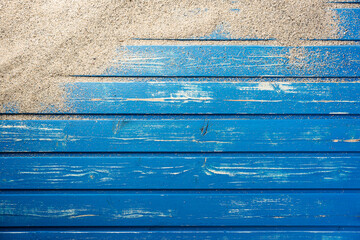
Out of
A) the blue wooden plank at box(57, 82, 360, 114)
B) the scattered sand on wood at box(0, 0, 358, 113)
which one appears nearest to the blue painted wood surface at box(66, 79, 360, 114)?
the blue wooden plank at box(57, 82, 360, 114)

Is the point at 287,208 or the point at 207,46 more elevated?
the point at 207,46

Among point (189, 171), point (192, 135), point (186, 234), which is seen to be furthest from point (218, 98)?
point (186, 234)

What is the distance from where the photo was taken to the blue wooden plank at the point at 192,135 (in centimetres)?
84

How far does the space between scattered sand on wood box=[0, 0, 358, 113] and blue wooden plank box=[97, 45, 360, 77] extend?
5cm

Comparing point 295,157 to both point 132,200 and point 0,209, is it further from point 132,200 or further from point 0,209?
point 0,209

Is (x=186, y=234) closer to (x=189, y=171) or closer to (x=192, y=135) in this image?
(x=189, y=171)

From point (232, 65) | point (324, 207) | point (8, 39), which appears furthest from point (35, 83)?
point (324, 207)

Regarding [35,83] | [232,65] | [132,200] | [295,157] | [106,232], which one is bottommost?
[106,232]

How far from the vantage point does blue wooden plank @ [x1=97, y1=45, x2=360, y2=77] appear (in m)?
0.84

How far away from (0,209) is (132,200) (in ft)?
1.83

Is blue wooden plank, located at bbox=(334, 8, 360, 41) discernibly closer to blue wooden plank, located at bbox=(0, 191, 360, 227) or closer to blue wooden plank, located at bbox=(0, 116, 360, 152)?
blue wooden plank, located at bbox=(0, 116, 360, 152)

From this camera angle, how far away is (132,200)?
0.85m

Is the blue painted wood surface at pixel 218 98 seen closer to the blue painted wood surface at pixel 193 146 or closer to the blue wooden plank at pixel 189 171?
the blue painted wood surface at pixel 193 146

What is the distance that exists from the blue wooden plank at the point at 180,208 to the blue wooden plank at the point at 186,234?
33 mm
